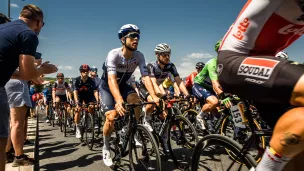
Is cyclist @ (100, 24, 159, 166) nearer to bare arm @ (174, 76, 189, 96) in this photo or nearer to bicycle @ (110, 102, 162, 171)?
bicycle @ (110, 102, 162, 171)

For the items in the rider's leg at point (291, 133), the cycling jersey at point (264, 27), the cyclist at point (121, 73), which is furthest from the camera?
the cyclist at point (121, 73)

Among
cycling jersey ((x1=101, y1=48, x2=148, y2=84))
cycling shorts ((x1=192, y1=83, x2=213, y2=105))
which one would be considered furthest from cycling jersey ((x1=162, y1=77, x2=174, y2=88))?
cycling jersey ((x1=101, y1=48, x2=148, y2=84))

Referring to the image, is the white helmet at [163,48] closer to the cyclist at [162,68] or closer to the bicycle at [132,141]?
the cyclist at [162,68]

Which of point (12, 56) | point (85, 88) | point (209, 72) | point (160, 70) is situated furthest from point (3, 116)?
point (85, 88)

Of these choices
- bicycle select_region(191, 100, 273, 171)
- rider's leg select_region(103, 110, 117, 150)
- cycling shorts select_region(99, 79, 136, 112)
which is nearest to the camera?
bicycle select_region(191, 100, 273, 171)

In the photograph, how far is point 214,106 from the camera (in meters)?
5.52

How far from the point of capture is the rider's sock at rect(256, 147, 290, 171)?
3.75ft

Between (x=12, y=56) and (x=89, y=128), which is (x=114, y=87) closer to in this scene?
(x=12, y=56)

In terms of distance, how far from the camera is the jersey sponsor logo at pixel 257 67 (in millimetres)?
1231

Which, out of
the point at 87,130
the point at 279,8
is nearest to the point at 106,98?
the point at 87,130

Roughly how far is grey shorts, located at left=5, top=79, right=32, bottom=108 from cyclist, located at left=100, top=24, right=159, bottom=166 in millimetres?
1479

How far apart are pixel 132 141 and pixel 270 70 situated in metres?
2.64

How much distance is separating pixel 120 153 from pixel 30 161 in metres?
1.78

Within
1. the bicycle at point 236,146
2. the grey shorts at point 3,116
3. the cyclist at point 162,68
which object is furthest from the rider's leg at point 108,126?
the bicycle at point 236,146
